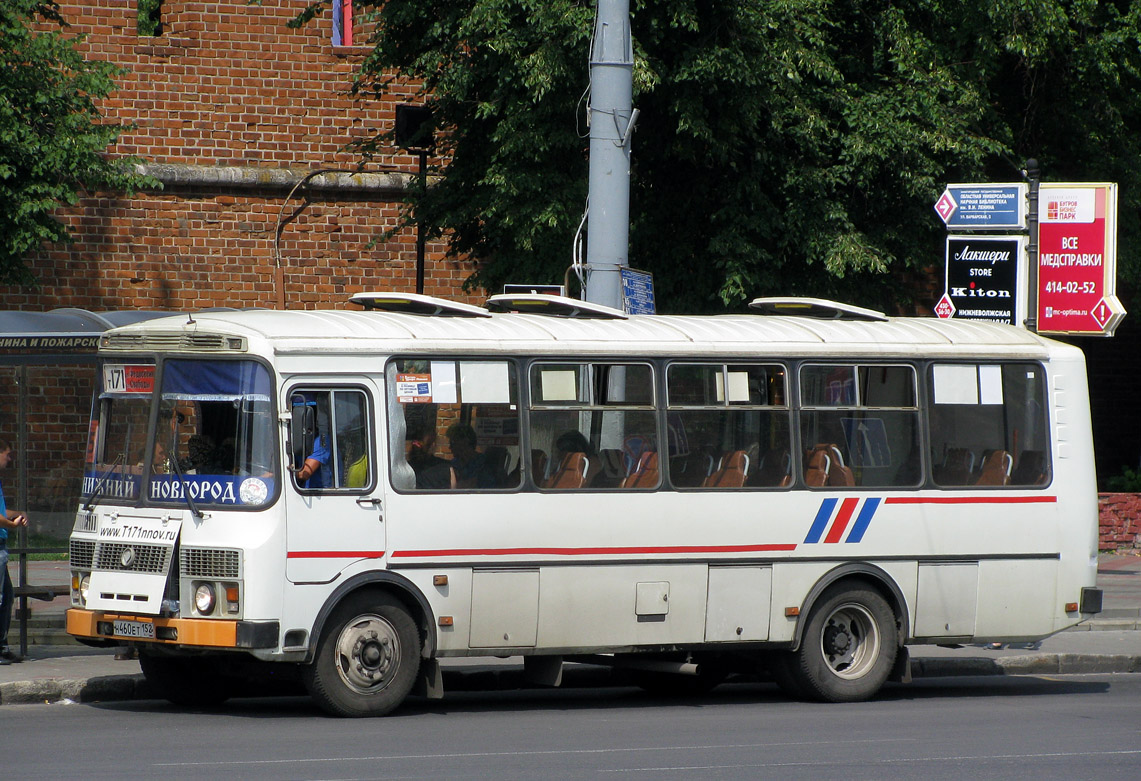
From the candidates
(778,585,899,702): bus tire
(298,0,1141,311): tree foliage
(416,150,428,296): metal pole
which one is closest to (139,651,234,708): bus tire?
(778,585,899,702): bus tire

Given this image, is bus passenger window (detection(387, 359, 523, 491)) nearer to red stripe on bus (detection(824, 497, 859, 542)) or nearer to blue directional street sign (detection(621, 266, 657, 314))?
red stripe on bus (detection(824, 497, 859, 542))

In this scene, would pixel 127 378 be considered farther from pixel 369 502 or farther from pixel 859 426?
pixel 859 426

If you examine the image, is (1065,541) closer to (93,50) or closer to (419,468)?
(419,468)

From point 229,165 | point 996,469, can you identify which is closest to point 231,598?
point 996,469

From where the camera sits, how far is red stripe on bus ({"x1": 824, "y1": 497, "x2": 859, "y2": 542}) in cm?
1164

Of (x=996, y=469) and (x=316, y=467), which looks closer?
(x=316, y=467)

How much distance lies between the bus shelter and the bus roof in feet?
8.21

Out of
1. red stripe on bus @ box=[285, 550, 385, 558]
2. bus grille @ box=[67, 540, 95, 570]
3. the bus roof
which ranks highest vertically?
the bus roof

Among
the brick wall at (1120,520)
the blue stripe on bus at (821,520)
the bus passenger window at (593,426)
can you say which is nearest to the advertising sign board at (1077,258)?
the brick wall at (1120,520)

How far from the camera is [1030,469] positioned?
12.4 metres

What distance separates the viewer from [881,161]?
18.8 meters

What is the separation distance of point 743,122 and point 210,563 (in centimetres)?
985

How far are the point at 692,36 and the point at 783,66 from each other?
1.05 meters

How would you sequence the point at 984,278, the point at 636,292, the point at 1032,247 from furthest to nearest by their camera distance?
the point at 984,278 < the point at 1032,247 < the point at 636,292
